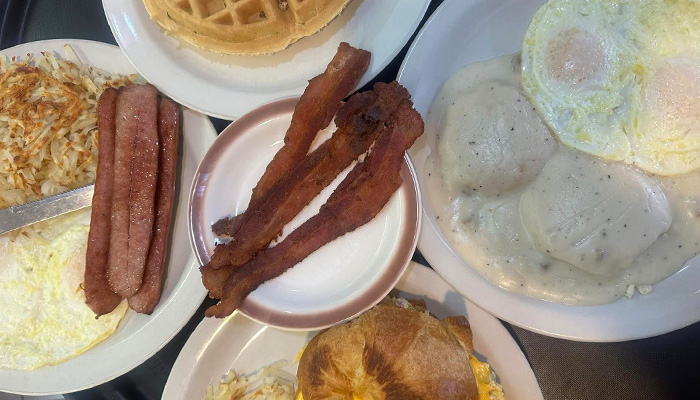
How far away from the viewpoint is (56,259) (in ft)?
6.31

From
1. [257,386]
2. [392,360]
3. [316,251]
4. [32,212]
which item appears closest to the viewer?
[392,360]

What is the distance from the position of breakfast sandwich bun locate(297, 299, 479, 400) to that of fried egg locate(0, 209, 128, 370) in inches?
43.9

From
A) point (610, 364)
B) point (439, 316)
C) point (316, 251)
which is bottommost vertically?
point (610, 364)

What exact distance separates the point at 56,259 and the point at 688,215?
2658 millimetres

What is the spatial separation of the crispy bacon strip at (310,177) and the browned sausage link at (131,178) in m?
0.41

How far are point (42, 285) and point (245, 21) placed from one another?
1488mm

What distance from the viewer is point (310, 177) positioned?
161cm

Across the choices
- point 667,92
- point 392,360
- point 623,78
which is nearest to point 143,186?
point 392,360

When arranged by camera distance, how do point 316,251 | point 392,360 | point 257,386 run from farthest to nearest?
point 257,386, point 316,251, point 392,360

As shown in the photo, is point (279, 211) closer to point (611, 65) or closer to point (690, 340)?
point (611, 65)

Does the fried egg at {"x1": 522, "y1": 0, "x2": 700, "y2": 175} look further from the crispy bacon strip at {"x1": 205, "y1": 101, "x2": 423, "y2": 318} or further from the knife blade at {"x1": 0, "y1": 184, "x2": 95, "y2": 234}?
the knife blade at {"x1": 0, "y1": 184, "x2": 95, "y2": 234}

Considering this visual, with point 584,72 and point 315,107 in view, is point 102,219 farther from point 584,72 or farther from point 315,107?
point 584,72

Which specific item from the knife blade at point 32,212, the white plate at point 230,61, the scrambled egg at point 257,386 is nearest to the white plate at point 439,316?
the scrambled egg at point 257,386

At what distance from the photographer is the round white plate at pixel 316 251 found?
62.6 inches
